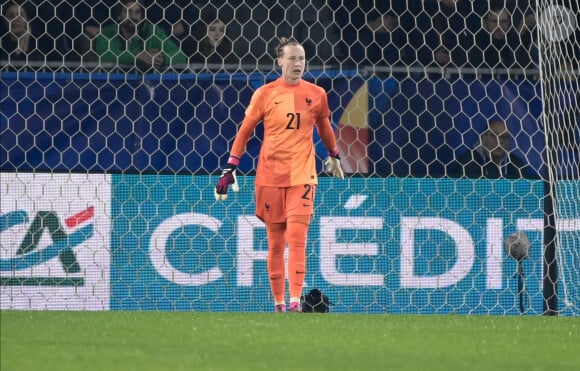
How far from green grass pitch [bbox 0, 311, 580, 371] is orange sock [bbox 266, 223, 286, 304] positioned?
574mm

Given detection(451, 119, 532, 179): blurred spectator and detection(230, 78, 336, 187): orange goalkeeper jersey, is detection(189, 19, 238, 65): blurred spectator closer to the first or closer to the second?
detection(230, 78, 336, 187): orange goalkeeper jersey

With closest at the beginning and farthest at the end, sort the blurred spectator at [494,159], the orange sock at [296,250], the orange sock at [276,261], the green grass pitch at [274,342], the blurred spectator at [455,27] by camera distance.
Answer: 1. the green grass pitch at [274,342]
2. the orange sock at [296,250]
3. the orange sock at [276,261]
4. the blurred spectator at [494,159]
5. the blurred spectator at [455,27]

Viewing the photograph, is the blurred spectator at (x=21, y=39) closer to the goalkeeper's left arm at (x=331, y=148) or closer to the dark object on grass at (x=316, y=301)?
the goalkeeper's left arm at (x=331, y=148)

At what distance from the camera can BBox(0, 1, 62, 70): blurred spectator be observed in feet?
28.2

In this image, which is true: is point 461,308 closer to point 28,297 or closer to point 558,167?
point 558,167

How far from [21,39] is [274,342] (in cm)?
407

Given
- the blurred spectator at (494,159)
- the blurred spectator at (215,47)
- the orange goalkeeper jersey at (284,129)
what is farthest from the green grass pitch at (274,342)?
the blurred spectator at (215,47)

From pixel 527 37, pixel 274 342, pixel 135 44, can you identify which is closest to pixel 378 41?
pixel 527 37

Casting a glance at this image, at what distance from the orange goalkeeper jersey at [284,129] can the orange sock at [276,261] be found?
10.5 inches

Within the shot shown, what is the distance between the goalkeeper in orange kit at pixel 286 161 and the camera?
7.17 m

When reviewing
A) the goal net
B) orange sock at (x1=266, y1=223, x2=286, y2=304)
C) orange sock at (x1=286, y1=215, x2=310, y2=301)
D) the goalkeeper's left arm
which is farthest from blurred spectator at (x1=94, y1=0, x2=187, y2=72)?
orange sock at (x1=286, y1=215, x2=310, y2=301)

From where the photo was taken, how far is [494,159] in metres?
8.47

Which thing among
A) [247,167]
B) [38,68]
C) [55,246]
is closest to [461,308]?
[247,167]

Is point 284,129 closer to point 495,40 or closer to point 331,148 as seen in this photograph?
point 331,148
